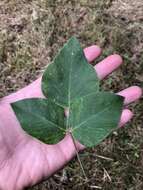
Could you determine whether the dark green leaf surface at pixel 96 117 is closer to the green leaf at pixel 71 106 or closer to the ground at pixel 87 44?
the green leaf at pixel 71 106

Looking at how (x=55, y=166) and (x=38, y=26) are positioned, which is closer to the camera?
(x=55, y=166)

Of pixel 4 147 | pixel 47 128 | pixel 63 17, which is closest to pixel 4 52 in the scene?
pixel 63 17

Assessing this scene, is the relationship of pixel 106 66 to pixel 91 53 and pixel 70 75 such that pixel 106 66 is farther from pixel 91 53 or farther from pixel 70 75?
pixel 70 75

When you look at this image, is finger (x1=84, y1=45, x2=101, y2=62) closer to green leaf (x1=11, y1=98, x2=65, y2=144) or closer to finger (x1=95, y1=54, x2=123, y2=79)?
finger (x1=95, y1=54, x2=123, y2=79)

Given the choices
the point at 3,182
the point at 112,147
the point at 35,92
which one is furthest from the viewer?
the point at 112,147

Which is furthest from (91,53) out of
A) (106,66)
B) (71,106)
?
(71,106)

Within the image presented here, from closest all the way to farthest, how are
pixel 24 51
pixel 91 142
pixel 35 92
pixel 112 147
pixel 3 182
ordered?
1. pixel 91 142
2. pixel 3 182
3. pixel 35 92
4. pixel 112 147
5. pixel 24 51

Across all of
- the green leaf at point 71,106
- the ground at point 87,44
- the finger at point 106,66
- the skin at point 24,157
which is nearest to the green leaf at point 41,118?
the green leaf at point 71,106

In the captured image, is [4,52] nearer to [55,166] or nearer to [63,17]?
[63,17]
